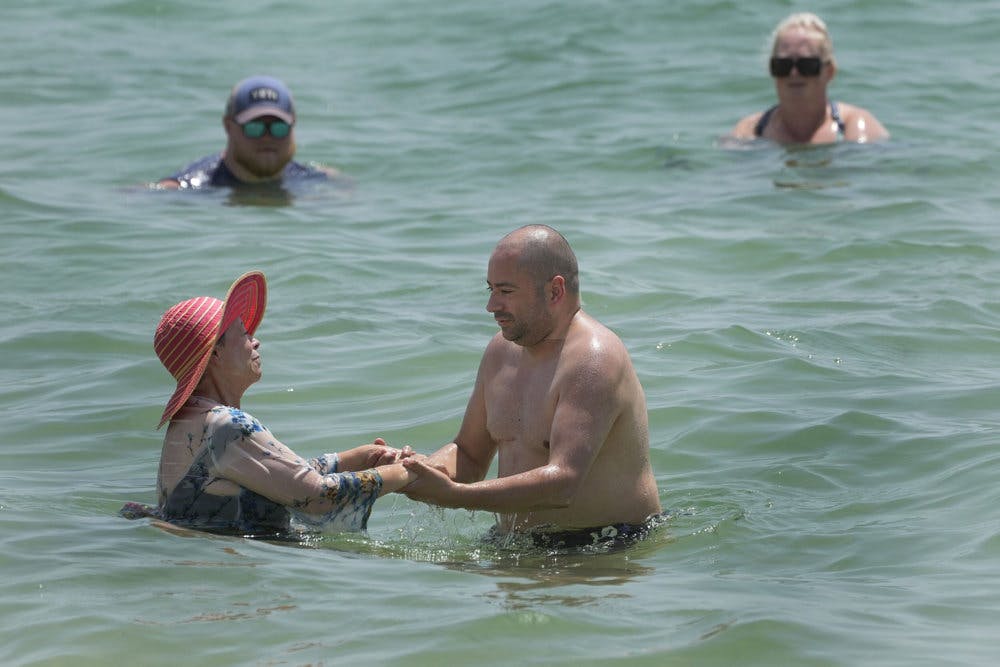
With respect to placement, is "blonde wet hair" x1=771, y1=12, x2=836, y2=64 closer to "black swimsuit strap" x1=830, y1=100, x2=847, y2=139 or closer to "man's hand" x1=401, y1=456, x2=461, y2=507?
"black swimsuit strap" x1=830, y1=100, x2=847, y2=139

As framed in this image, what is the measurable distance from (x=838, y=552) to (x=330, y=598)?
1.95m

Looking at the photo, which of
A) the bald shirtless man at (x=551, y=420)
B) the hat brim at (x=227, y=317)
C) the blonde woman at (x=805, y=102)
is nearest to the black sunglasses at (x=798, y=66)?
the blonde woman at (x=805, y=102)

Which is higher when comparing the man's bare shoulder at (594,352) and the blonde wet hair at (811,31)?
the blonde wet hair at (811,31)

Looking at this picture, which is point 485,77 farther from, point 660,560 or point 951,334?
point 660,560

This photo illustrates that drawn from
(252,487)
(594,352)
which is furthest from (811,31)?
(252,487)

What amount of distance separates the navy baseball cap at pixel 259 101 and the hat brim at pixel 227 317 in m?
6.29

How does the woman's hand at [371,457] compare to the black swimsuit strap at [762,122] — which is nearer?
the woman's hand at [371,457]

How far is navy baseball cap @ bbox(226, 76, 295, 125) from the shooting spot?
1171 centimetres

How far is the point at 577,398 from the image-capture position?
17.9 ft

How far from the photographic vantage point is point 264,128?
1179 centimetres

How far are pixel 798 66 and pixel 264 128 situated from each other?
13.6 ft

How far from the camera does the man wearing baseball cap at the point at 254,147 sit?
1174cm

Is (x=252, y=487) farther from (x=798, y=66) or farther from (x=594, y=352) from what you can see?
(x=798, y=66)

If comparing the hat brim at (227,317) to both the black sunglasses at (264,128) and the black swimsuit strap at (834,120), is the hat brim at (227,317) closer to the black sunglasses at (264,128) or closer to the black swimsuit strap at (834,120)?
the black sunglasses at (264,128)
